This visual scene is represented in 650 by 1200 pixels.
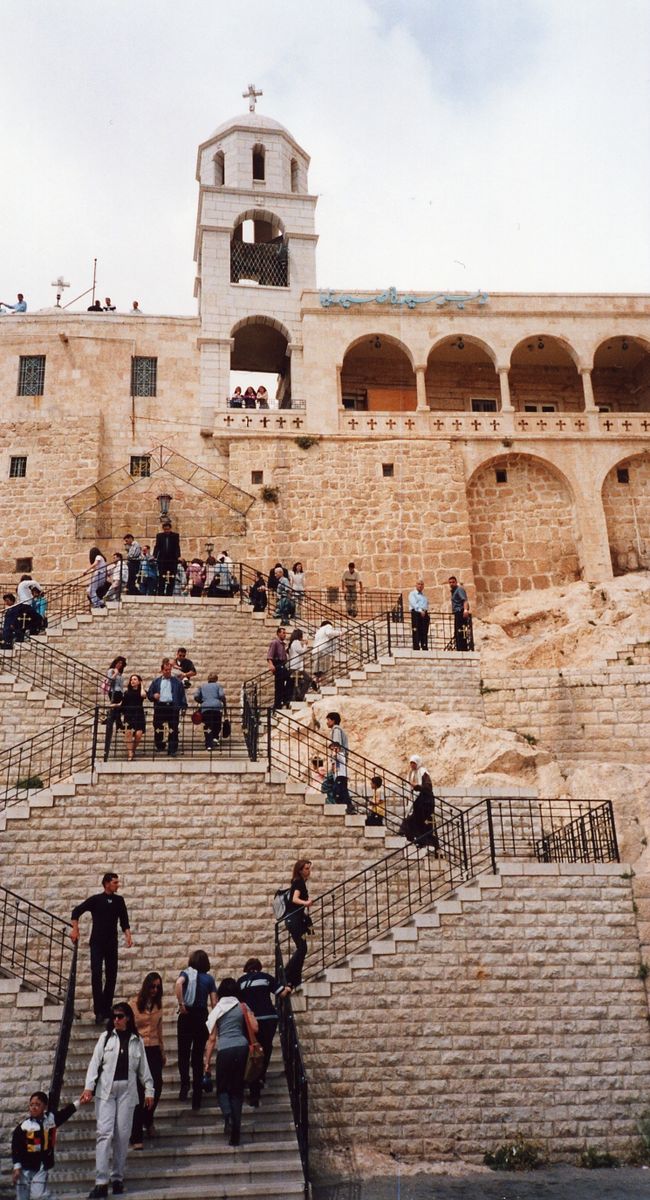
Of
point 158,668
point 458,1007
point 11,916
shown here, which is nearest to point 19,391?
point 158,668

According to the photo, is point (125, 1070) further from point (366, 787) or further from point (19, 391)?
point (19, 391)

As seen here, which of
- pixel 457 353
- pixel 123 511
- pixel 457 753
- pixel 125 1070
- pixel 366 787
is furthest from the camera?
pixel 457 353

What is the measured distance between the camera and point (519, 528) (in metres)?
26.8

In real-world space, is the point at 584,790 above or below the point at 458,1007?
above

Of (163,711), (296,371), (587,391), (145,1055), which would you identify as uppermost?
(296,371)

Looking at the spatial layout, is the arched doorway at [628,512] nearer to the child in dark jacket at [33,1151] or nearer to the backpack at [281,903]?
the backpack at [281,903]

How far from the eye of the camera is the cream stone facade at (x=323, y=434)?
A: 25.6 meters

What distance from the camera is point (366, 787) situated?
14969mm

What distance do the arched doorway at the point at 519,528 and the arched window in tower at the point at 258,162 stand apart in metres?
11.2

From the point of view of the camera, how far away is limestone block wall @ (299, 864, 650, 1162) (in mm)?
11023

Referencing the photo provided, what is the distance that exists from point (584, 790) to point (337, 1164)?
6.45 meters

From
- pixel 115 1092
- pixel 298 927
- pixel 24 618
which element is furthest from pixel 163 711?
pixel 115 1092

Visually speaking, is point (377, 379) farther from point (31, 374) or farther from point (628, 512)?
point (31, 374)

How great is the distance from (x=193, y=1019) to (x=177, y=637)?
10.3m
